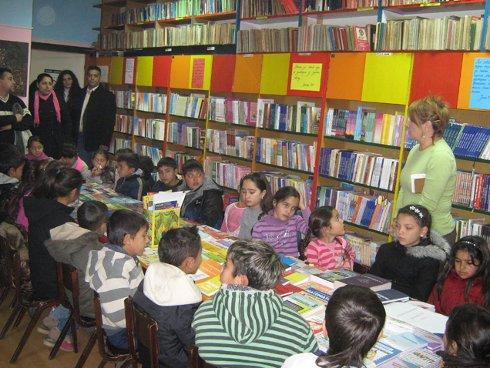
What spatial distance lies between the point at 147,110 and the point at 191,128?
3.98ft

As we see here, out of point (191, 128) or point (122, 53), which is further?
point (122, 53)

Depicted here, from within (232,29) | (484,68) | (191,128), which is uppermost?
(232,29)

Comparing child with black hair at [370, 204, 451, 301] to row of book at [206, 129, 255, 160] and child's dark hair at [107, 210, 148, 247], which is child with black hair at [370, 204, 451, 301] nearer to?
child's dark hair at [107, 210, 148, 247]

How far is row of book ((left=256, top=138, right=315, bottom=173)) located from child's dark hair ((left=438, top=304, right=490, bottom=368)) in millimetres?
3630

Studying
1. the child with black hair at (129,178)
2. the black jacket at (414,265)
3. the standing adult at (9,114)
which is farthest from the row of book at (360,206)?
the standing adult at (9,114)

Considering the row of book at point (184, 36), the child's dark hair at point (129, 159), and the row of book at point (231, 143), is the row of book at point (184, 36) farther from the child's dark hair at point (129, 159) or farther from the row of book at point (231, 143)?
the child's dark hair at point (129, 159)

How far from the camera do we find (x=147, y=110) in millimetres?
7832

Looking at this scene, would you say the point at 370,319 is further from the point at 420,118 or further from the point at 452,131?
the point at 452,131

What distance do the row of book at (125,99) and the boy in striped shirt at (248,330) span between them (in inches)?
260

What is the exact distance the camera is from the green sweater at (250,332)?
1.80 m

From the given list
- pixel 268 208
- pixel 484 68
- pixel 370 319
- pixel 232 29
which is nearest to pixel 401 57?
pixel 484 68

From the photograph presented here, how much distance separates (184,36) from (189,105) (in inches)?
38.8

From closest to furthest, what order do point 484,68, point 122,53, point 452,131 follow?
point 484,68 → point 452,131 → point 122,53

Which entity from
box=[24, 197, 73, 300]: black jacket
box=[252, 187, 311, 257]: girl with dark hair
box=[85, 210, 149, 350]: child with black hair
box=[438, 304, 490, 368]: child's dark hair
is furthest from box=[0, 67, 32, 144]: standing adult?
box=[438, 304, 490, 368]: child's dark hair
